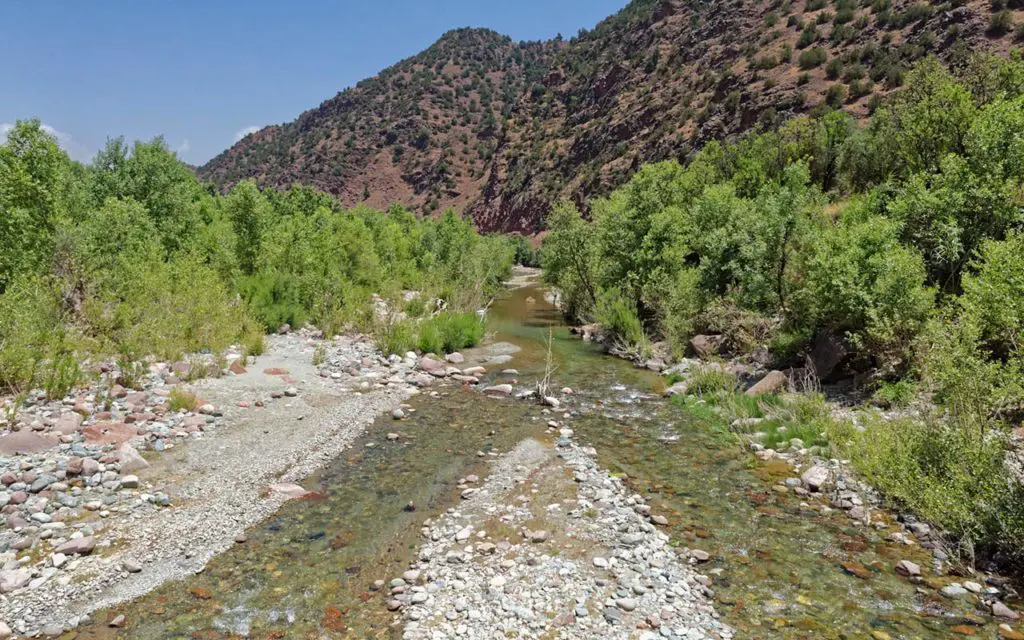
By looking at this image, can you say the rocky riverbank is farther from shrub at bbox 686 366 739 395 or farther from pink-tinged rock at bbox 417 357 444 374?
shrub at bbox 686 366 739 395

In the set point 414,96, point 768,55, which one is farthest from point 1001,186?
point 414,96

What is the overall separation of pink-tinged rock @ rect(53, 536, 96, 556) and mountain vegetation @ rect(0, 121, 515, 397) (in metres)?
6.87

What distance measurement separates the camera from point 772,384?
16906 mm

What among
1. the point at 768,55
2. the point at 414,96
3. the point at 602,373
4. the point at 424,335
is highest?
the point at 414,96

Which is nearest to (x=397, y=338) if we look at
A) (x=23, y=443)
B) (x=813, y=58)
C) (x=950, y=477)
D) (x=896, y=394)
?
(x=23, y=443)

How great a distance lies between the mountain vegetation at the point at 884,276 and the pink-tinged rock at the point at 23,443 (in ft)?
51.2

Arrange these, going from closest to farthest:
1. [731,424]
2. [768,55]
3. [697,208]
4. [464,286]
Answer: [731,424]
[697,208]
[464,286]
[768,55]

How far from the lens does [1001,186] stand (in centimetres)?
1587

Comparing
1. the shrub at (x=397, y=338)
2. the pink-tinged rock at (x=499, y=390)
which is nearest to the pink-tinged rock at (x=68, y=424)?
the pink-tinged rock at (x=499, y=390)

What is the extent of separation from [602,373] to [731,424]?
24.8ft

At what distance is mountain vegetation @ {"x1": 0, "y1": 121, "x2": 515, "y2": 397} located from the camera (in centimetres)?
1614

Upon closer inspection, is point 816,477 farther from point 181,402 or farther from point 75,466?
point 181,402

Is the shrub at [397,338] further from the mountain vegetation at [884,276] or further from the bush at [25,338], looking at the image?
the bush at [25,338]

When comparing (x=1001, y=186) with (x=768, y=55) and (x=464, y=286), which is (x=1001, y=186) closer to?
(x=464, y=286)
